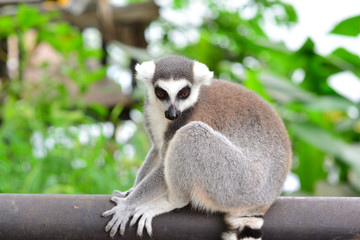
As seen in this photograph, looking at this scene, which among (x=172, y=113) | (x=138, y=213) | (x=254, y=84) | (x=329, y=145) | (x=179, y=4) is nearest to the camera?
(x=138, y=213)

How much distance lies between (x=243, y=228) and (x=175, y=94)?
31.8 inches

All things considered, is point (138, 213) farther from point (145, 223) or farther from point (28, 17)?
point (28, 17)

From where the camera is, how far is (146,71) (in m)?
2.51

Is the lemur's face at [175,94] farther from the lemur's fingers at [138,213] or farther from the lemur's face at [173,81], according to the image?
the lemur's fingers at [138,213]

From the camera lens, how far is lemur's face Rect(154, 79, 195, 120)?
2.36 meters

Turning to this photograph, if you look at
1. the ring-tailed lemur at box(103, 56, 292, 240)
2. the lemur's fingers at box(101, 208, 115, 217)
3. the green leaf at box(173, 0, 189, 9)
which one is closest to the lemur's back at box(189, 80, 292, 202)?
the ring-tailed lemur at box(103, 56, 292, 240)

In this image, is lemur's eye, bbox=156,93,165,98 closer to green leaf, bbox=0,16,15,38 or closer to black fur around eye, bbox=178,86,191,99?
black fur around eye, bbox=178,86,191,99

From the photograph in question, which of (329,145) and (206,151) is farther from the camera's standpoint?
(329,145)

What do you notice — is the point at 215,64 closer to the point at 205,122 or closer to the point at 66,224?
the point at 205,122

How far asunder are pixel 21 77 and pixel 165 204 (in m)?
3.52

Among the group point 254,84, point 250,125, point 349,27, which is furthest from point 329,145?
point 250,125

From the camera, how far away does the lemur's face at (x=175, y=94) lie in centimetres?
236

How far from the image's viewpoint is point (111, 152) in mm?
4770

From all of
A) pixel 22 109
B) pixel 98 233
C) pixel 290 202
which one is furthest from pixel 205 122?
pixel 22 109
